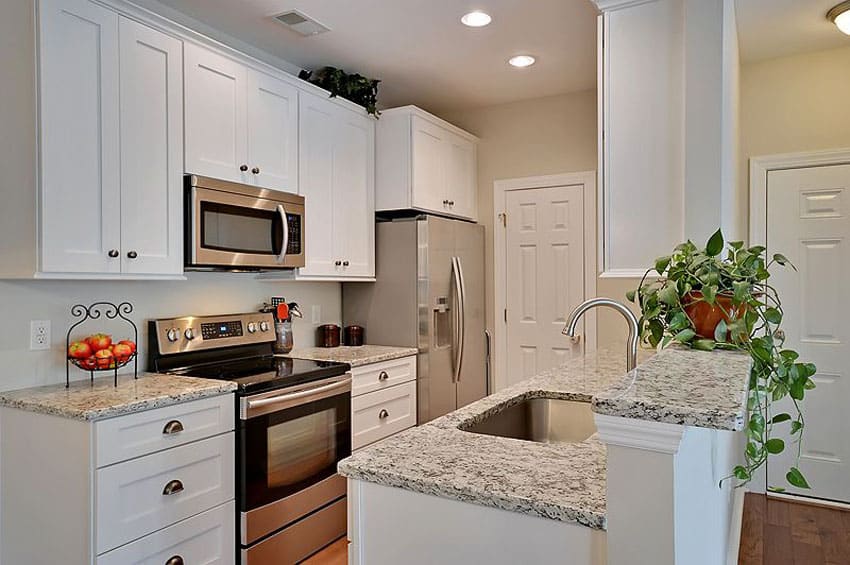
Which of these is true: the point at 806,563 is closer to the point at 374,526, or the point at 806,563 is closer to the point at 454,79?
the point at 374,526

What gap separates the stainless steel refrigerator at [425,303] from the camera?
363 centimetres

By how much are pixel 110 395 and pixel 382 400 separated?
151 centimetres

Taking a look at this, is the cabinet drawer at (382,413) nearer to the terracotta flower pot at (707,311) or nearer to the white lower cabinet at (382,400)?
the white lower cabinet at (382,400)

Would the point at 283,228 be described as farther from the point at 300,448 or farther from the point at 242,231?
the point at 300,448

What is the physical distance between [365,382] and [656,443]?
96.2 inches

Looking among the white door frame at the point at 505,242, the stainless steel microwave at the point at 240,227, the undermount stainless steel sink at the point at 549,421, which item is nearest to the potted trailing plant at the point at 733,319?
the undermount stainless steel sink at the point at 549,421

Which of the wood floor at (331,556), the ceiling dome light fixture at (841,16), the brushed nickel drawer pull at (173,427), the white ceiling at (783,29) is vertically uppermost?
the white ceiling at (783,29)

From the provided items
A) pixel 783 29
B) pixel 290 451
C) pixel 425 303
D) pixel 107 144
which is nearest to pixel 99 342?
pixel 107 144

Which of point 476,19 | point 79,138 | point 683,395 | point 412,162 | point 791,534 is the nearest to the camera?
point 683,395

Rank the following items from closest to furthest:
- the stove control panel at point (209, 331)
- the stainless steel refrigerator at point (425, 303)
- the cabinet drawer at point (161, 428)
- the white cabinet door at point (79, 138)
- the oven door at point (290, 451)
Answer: the cabinet drawer at point (161, 428)
the white cabinet door at point (79, 138)
the oven door at point (290, 451)
the stove control panel at point (209, 331)
the stainless steel refrigerator at point (425, 303)

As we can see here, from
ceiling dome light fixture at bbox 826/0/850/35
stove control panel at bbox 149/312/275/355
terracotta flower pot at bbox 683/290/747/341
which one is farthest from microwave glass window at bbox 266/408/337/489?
ceiling dome light fixture at bbox 826/0/850/35

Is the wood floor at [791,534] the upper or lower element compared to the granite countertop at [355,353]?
lower

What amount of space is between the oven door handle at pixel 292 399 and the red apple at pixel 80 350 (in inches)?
24.5

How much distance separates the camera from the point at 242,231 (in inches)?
111
